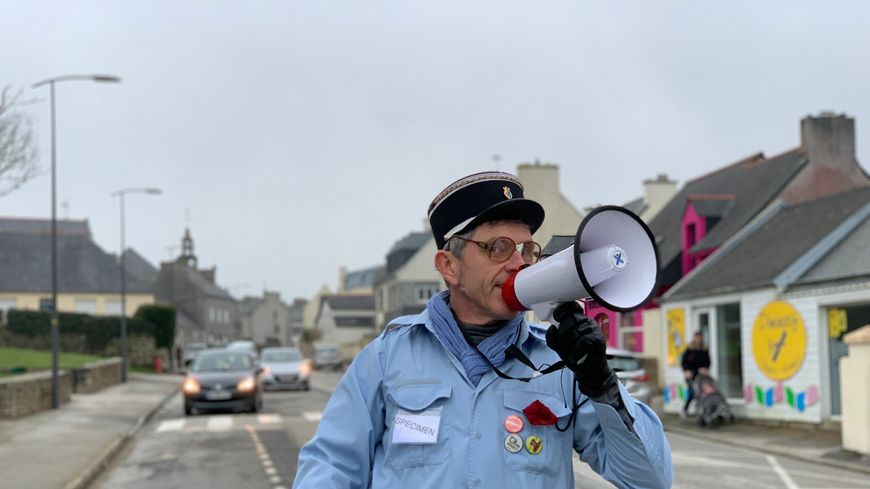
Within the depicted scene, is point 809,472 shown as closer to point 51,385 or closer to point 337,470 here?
point 337,470

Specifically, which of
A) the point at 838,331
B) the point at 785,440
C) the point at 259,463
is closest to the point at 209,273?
the point at 838,331

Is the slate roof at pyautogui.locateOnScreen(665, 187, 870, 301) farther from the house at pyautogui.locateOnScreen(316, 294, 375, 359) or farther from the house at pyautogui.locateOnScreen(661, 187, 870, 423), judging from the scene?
the house at pyautogui.locateOnScreen(316, 294, 375, 359)

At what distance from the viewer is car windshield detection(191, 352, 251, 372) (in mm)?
23994

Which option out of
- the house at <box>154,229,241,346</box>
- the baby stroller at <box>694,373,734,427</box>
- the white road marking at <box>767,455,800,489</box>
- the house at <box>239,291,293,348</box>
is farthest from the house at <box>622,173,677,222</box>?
the house at <box>239,291,293,348</box>

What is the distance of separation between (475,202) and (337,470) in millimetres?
815

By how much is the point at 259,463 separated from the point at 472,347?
1156 centimetres

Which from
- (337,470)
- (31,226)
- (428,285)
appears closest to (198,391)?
(337,470)

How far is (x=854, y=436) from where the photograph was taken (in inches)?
585

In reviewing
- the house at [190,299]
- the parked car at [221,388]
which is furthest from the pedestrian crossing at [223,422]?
the house at [190,299]

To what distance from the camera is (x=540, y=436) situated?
263 cm

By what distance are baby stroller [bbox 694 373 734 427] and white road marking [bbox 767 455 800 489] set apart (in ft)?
16.5

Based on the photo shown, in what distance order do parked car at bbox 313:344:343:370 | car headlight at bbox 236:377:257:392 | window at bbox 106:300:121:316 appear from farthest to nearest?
window at bbox 106:300:121:316
parked car at bbox 313:344:343:370
car headlight at bbox 236:377:257:392

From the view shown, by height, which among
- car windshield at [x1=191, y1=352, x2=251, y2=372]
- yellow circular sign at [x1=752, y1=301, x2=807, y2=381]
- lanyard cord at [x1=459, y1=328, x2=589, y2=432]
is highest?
lanyard cord at [x1=459, y1=328, x2=589, y2=432]

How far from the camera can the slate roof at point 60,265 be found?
238 ft
